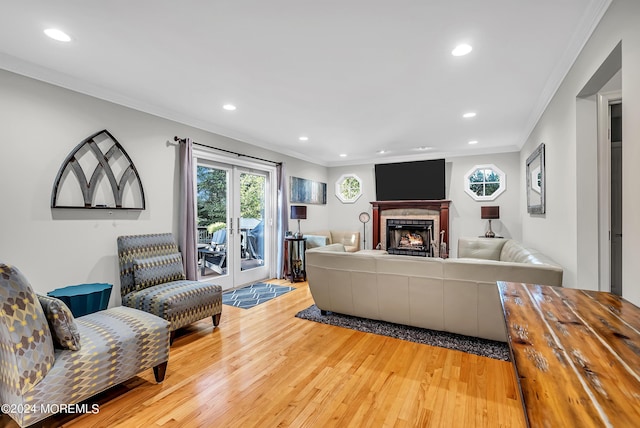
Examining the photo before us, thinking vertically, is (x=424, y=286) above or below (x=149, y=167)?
below

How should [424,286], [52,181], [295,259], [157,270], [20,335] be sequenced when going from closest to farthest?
[20,335] → [52,181] → [424,286] → [157,270] → [295,259]

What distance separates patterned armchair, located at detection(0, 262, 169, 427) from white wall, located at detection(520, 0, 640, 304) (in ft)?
9.56

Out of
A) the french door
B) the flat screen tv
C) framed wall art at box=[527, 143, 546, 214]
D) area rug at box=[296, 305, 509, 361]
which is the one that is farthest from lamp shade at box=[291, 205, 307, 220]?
framed wall art at box=[527, 143, 546, 214]

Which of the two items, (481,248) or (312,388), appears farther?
(481,248)

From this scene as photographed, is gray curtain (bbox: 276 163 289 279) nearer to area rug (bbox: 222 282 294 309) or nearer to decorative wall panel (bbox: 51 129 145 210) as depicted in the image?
area rug (bbox: 222 282 294 309)

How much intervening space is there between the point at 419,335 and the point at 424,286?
1.73 feet

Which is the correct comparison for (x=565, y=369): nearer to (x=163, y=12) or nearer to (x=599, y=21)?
(x=599, y=21)

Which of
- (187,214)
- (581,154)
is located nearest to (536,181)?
(581,154)

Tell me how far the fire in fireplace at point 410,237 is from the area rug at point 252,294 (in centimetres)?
283

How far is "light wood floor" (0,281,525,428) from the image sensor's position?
179cm

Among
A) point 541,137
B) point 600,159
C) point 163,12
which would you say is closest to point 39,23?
point 163,12

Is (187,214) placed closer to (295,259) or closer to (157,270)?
(157,270)

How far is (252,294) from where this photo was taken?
179 inches

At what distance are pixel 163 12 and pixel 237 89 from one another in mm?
1186
